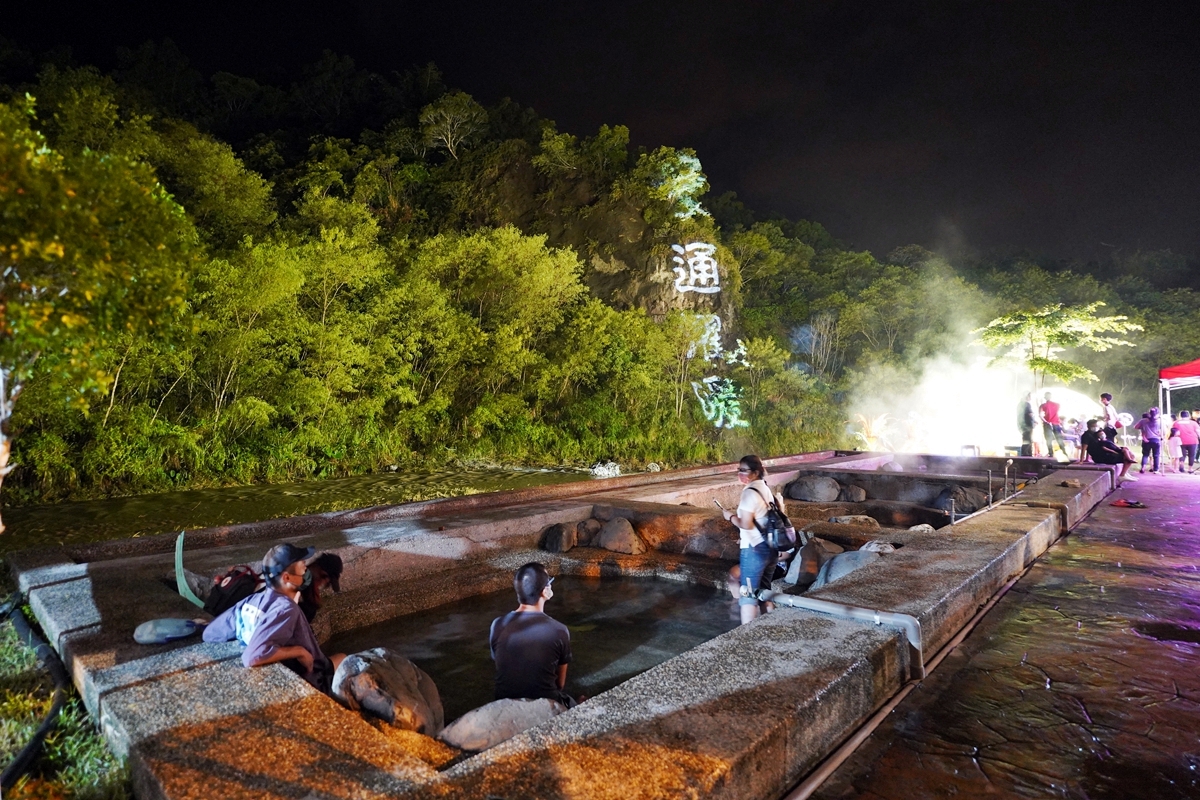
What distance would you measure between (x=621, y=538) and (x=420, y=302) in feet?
43.0

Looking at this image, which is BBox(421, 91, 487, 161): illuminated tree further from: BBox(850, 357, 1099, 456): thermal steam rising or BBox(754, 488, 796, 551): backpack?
BBox(754, 488, 796, 551): backpack

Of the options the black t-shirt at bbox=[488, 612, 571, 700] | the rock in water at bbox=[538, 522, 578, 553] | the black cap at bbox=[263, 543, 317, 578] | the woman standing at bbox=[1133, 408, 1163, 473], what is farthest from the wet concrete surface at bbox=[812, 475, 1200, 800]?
the woman standing at bbox=[1133, 408, 1163, 473]

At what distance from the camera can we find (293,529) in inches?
287

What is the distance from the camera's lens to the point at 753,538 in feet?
17.4

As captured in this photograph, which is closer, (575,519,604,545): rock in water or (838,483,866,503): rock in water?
(575,519,604,545): rock in water

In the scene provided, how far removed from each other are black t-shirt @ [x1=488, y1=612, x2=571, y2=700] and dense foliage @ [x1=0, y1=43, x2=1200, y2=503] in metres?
2.52

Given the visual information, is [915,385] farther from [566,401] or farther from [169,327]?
[169,327]

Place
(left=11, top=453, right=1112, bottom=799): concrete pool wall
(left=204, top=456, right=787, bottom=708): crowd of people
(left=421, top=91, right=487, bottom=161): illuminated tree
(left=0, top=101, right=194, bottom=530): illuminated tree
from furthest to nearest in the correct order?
(left=421, top=91, right=487, bottom=161): illuminated tree < (left=204, top=456, right=787, bottom=708): crowd of people < (left=0, top=101, right=194, bottom=530): illuminated tree < (left=11, top=453, right=1112, bottom=799): concrete pool wall

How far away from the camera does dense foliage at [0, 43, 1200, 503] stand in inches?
492

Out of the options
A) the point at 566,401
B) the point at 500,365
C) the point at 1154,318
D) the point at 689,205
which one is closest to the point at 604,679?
the point at 500,365

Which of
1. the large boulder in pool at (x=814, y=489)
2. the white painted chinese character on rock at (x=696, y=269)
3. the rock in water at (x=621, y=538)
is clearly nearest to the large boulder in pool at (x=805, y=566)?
the rock in water at (x=621, y=538)

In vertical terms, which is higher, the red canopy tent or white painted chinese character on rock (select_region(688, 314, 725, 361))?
white painted chinese character on rock (select_region(688, 314, 725, 361))

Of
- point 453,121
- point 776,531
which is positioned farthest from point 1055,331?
point 453,121

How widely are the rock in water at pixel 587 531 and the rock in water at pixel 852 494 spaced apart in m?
5.72
